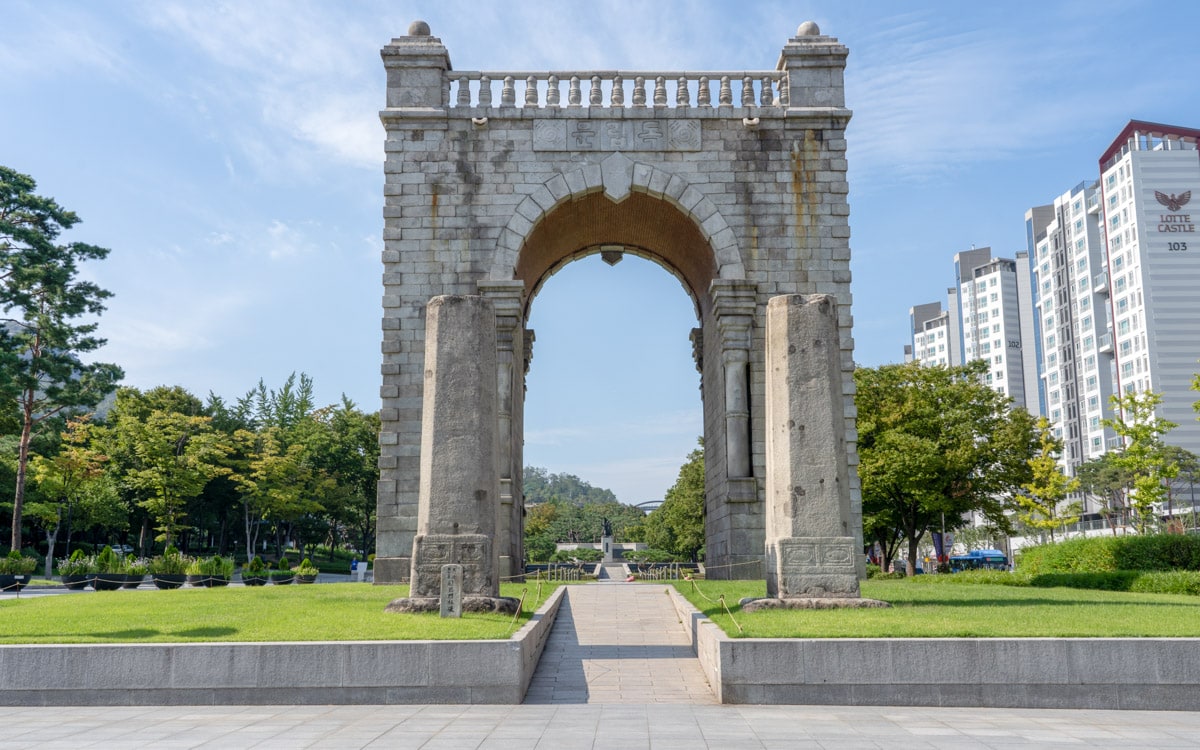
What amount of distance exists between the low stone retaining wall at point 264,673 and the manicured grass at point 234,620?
0.47 metres

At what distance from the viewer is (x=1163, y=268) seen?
83625 mm

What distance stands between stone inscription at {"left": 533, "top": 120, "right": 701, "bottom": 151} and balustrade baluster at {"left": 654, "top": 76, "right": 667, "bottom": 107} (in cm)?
58

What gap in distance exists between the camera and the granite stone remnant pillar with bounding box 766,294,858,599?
12523mm

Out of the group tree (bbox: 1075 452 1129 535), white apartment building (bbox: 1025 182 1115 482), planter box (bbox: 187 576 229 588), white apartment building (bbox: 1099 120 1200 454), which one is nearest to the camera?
planter box (bbox: 187 576 229 588)

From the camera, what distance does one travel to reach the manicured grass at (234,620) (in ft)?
35.3

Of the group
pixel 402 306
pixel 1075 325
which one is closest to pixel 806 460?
pixel 402 306

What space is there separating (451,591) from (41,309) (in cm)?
3516

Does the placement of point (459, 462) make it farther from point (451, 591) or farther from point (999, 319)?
point (999, 319)

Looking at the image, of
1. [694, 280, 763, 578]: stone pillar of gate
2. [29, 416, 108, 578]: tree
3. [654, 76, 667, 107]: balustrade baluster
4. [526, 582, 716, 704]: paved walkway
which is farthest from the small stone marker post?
[29, 416, 108, 578]: tree

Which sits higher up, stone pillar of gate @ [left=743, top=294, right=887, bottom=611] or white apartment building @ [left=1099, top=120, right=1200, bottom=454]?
white apartment building @ [left=1099, top=120, right=1200, bottom=454]

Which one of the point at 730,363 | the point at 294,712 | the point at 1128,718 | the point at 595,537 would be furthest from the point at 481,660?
the point at 595,537

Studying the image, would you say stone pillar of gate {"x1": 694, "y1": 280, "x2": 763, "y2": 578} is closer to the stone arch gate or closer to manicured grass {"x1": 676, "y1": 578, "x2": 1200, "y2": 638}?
the stone arch gate

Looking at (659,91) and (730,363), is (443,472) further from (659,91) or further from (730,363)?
(659,91)

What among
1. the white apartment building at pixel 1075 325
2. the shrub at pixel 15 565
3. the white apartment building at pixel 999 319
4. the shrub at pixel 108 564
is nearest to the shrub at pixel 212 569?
the shrub at pixel 108 564
